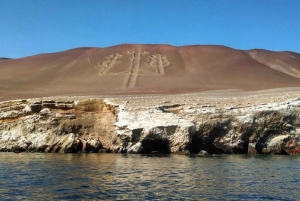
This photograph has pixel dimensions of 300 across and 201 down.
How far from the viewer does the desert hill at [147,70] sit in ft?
233

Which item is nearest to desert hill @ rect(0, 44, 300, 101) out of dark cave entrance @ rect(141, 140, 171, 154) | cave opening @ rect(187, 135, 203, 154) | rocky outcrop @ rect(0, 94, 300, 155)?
rocky outcrop @ rect(0, 94, 300, 155)

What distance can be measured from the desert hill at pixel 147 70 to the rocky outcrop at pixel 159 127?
92.9 ft

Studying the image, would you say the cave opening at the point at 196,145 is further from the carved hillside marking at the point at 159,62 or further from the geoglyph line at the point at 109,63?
the geoglyph line at the point at 109,63

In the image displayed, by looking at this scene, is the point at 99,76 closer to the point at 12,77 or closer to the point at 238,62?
the point at 12,77

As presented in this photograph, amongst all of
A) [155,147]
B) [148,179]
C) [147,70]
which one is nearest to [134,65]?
[147,70]

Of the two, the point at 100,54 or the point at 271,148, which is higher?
the point at 100,54

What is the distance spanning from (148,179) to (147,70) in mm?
68767

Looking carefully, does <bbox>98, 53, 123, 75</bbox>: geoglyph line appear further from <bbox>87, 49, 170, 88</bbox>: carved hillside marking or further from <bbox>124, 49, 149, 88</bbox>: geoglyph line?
<bbox>124, 49, 149, 88</bbox>: geoglyph line

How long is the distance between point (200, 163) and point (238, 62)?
70.1 meters

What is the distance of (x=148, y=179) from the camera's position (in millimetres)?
18266

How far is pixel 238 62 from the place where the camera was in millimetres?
91312

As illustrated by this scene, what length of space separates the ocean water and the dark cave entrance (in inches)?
221

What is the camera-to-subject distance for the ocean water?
15.0m

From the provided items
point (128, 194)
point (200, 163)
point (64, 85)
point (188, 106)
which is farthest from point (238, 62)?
point (128, 194)
